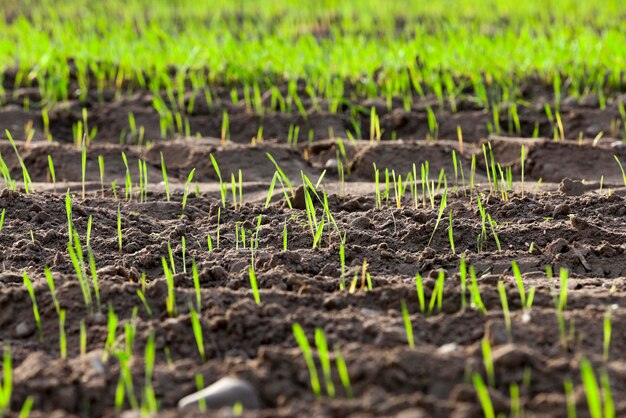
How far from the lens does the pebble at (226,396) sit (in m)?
1.82

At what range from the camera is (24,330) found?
223cm

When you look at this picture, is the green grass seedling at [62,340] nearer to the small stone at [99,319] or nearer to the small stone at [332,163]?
the small stone at [99,319]

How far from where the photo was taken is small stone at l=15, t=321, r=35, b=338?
2223mm

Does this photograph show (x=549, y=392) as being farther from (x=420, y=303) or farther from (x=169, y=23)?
(x=169, y=23)

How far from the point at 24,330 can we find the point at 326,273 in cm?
80

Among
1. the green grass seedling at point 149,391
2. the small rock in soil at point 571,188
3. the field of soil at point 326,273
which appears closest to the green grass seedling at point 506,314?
the field of soil at point 326,273

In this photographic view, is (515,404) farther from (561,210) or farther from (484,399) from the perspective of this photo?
(561,210)

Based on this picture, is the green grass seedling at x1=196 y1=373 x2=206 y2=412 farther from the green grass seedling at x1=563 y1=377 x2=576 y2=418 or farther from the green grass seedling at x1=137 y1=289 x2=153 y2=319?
the green grass seedling at x1=563 y1=377 x2=576 y2=418

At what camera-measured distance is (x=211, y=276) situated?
2580 millimetres

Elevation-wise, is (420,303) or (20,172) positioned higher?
(20,172)

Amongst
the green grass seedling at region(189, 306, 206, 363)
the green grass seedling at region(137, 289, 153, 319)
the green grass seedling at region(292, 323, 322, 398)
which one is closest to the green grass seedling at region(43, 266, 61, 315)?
the green grass seedling at region(137, 289, 153, 319)

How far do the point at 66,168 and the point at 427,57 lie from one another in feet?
7.03

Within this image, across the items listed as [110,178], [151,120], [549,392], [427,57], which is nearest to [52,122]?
[151,120]

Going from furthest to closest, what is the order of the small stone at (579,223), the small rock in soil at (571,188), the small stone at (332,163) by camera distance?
the small stone at (332,163)
the small rock in soil at (571,188)
the small stone at (579,223)
